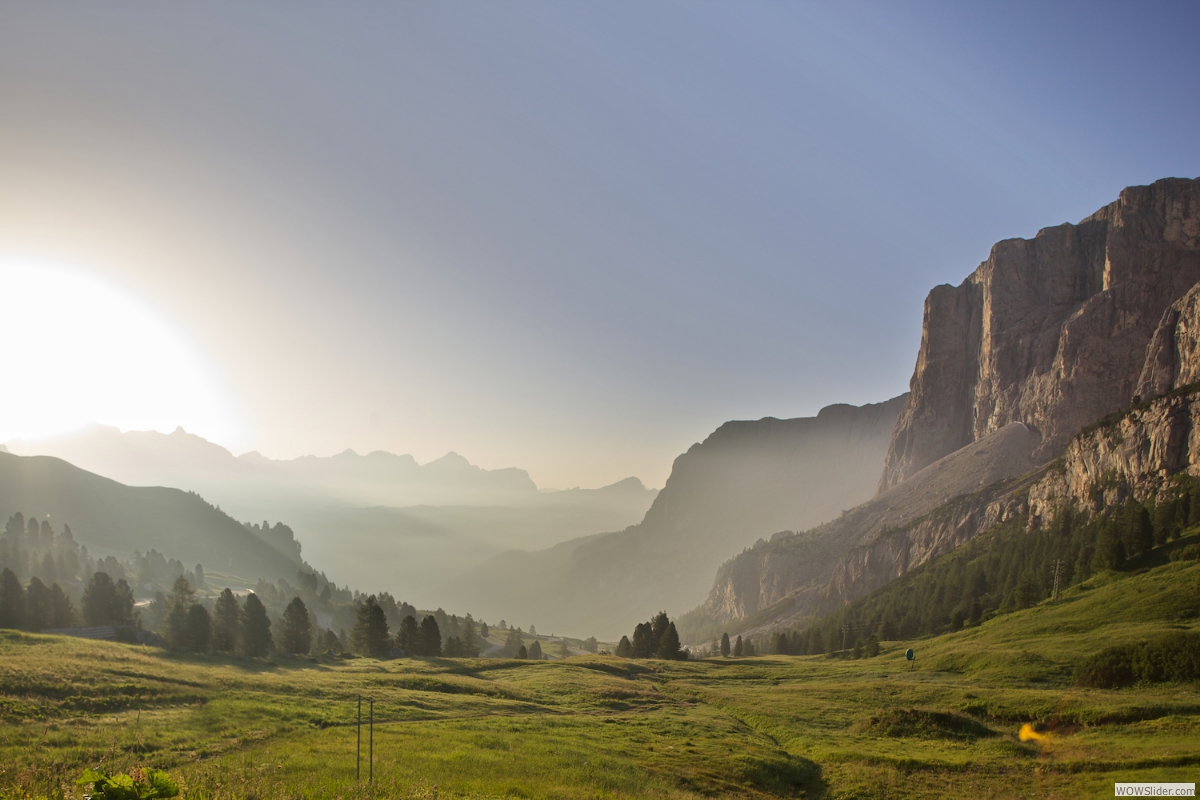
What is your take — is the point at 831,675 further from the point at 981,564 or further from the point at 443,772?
the point at 981,564

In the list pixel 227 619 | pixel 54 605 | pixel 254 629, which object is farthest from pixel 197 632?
pixel 54 605

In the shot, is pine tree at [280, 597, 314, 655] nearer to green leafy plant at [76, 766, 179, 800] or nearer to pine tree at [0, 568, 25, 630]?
pine tree at [0, 568, 25, 630]

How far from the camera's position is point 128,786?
1230cm

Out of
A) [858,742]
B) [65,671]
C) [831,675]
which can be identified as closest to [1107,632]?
[831,675]

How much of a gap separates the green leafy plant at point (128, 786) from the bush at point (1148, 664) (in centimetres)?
6587

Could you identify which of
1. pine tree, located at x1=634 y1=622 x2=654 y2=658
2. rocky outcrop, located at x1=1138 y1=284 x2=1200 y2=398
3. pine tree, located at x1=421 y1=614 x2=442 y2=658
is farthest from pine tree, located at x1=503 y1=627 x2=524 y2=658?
rocky outcrop, located at x1=1138 y1=284 x2=1200 y2=398

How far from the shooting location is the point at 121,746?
27.8 meters

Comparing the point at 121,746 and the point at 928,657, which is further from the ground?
the point at 121,746

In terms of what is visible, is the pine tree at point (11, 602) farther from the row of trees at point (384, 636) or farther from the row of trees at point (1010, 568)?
the row of trees at point (1010, 568)

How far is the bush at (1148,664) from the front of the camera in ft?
156

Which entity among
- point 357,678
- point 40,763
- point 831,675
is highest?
point 40,763

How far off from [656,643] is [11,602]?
103 m

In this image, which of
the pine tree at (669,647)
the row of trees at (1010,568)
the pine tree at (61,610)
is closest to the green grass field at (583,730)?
the row of trees at (1010,568)

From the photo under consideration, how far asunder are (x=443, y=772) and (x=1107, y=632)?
73543mm
